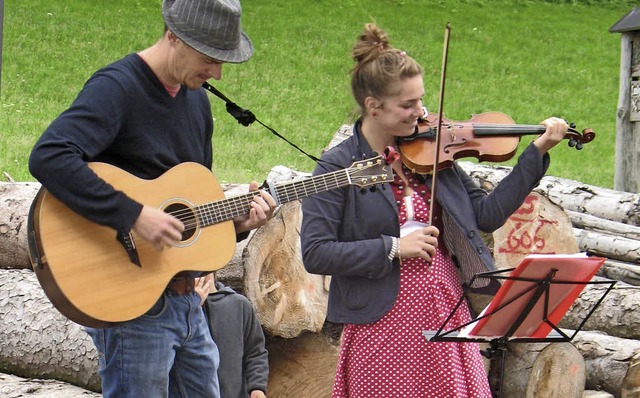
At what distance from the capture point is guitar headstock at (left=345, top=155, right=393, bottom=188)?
370 cm

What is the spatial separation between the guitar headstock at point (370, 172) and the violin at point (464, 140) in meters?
0.13

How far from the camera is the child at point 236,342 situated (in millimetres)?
4414

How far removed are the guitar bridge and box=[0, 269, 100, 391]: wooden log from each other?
70.3 inches

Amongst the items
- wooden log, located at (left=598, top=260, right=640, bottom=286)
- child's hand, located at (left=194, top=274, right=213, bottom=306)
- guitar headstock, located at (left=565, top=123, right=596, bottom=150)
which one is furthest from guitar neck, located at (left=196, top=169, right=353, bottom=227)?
wooden log, located at (left=598, top=260, right=640, bottom=286)

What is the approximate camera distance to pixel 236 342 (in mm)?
4504

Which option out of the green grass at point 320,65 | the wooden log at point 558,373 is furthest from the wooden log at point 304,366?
the green grass at point 320,65

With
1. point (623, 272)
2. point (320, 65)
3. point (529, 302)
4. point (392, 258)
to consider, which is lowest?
point (320, 65)

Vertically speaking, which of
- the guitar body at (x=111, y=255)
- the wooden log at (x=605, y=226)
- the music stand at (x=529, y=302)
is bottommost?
the wooden log at (x=605, y=226)

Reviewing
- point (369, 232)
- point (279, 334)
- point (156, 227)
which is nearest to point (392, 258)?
point (369, 232)

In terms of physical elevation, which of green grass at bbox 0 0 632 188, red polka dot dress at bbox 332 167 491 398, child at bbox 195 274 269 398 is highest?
red polka dot dress at bbox 332 167 491 398

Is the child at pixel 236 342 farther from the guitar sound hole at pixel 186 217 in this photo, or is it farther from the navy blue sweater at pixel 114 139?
the navy blue sweater at pixel 114 139

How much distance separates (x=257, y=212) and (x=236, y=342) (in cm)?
99

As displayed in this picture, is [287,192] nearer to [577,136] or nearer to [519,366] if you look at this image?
[577,136]

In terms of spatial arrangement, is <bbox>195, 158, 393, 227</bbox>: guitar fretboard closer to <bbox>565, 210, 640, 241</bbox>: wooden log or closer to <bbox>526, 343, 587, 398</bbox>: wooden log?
<bbox>526, 343, 587, 398</bbox>: wooden log
